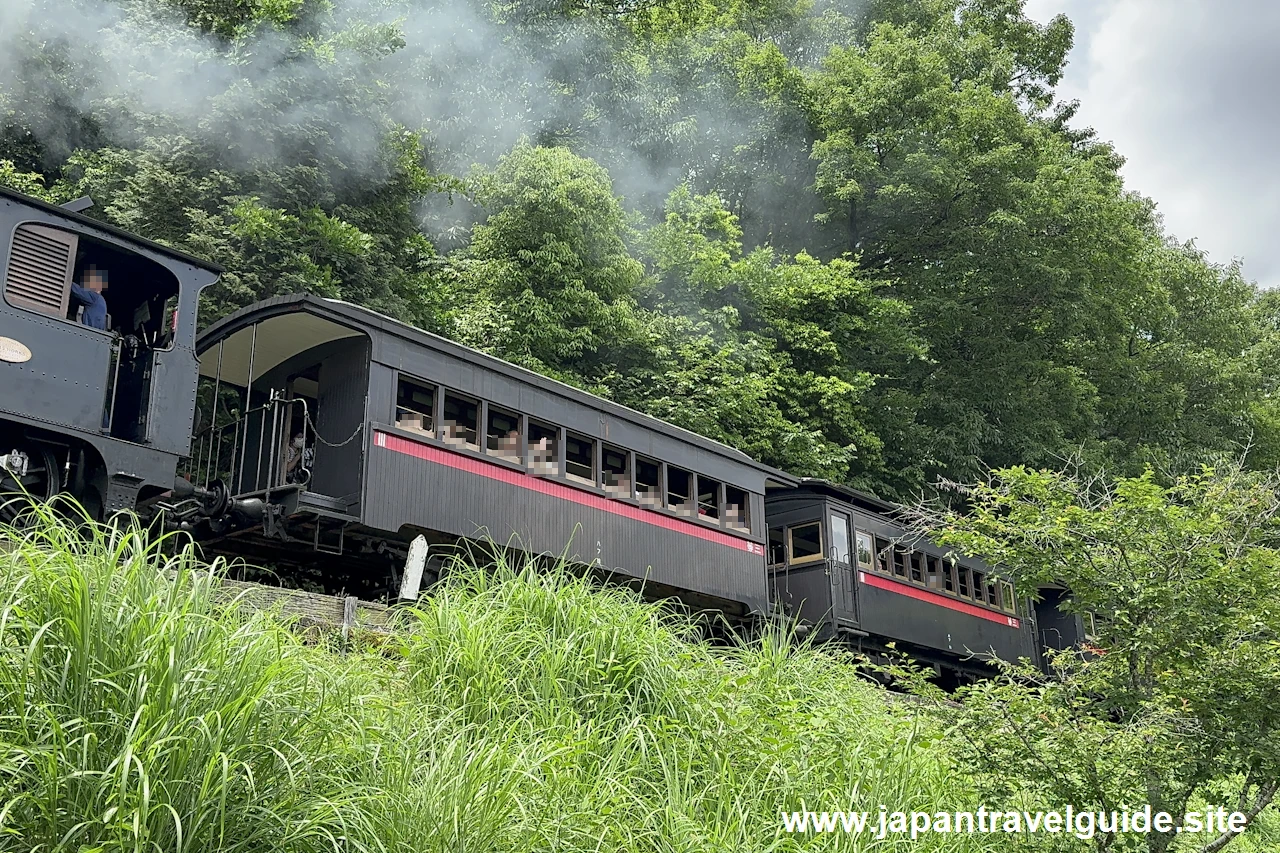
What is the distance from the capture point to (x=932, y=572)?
57.8 ft

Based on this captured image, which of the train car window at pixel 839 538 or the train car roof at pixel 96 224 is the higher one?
the train car roof at pixel 96 224

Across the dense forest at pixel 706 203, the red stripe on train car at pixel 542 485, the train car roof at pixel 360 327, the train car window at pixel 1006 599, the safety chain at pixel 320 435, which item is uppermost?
the dense forest at pixel 706 203

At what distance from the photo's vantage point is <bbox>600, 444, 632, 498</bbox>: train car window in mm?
12891

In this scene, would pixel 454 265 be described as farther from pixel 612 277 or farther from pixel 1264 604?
pixel 1264 604

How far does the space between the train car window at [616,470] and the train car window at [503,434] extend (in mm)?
1226

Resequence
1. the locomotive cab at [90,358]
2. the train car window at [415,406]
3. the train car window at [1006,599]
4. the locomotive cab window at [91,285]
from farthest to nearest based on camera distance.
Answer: the train car window at [1006,599], the train car window at [415,406], the locomotive cab window at [91,285], the locomotive cab at [90,358]

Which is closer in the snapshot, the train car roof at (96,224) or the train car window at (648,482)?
the train car roof at (96,224)

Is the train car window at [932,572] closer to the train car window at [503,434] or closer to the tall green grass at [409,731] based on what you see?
the train car window at [503,434]

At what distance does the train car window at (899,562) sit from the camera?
16.6 meters

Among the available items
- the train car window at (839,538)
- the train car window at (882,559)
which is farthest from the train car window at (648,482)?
the train car window at (882,559)

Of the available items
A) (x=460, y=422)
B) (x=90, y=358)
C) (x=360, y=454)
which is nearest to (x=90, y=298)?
(x=90, y=358)

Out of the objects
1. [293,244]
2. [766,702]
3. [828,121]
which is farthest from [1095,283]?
[766,702]

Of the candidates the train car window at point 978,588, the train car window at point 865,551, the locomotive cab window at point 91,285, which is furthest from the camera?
the train car window at point 978,588

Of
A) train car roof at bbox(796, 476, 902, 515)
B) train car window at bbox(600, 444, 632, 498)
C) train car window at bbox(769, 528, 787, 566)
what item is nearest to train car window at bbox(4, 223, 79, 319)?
train car window at bbox(600, 444, 632, 498)
